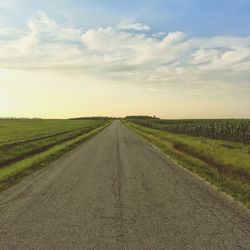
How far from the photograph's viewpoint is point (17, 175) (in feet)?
44.2

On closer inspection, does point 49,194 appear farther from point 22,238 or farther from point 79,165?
point 79,165

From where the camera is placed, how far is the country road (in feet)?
19.5

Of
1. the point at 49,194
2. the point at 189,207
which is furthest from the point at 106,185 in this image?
the point at 189,207

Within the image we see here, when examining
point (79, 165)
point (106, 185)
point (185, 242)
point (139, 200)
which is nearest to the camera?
point (185, 242)

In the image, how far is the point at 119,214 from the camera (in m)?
7.67

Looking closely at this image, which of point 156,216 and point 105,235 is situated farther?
point 156,216

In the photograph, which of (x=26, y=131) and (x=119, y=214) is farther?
(x=26, y=131)

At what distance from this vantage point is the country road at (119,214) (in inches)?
233

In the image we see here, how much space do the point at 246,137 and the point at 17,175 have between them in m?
27.4

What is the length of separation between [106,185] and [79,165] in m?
5.14

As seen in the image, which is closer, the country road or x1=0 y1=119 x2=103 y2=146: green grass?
the country road

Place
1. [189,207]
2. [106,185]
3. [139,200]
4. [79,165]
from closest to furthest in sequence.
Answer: [189,207]
[139,200]
[106,185]
[79,165]

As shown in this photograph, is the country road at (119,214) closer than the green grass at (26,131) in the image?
Yes

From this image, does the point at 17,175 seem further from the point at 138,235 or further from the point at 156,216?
the point at 138,235
